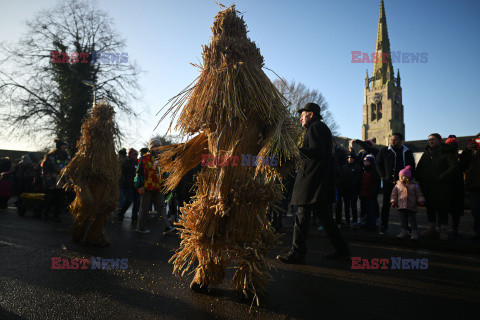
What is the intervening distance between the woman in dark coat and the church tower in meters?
65.0

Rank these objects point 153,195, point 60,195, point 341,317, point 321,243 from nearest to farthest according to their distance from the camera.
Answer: point 341,317 → point 321,243 → point 153,195 → point 60,195

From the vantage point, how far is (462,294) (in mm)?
3262

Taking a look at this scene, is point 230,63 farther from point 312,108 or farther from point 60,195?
point 60,195

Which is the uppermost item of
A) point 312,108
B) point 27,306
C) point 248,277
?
point 312,108

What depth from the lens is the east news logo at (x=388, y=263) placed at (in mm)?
4227

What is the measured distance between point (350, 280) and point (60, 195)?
310 inches

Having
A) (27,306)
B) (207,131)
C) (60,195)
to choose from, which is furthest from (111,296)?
(60,195)

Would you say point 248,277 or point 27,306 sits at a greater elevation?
point 248,277

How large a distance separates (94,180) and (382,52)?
248 feet

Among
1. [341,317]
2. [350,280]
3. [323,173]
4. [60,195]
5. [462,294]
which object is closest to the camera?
[341,317]

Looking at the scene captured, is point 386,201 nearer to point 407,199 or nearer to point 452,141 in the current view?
point 407,199

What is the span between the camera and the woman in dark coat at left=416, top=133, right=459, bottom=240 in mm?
6152

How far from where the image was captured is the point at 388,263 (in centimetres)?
446

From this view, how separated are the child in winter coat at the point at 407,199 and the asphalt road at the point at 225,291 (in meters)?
1.22
